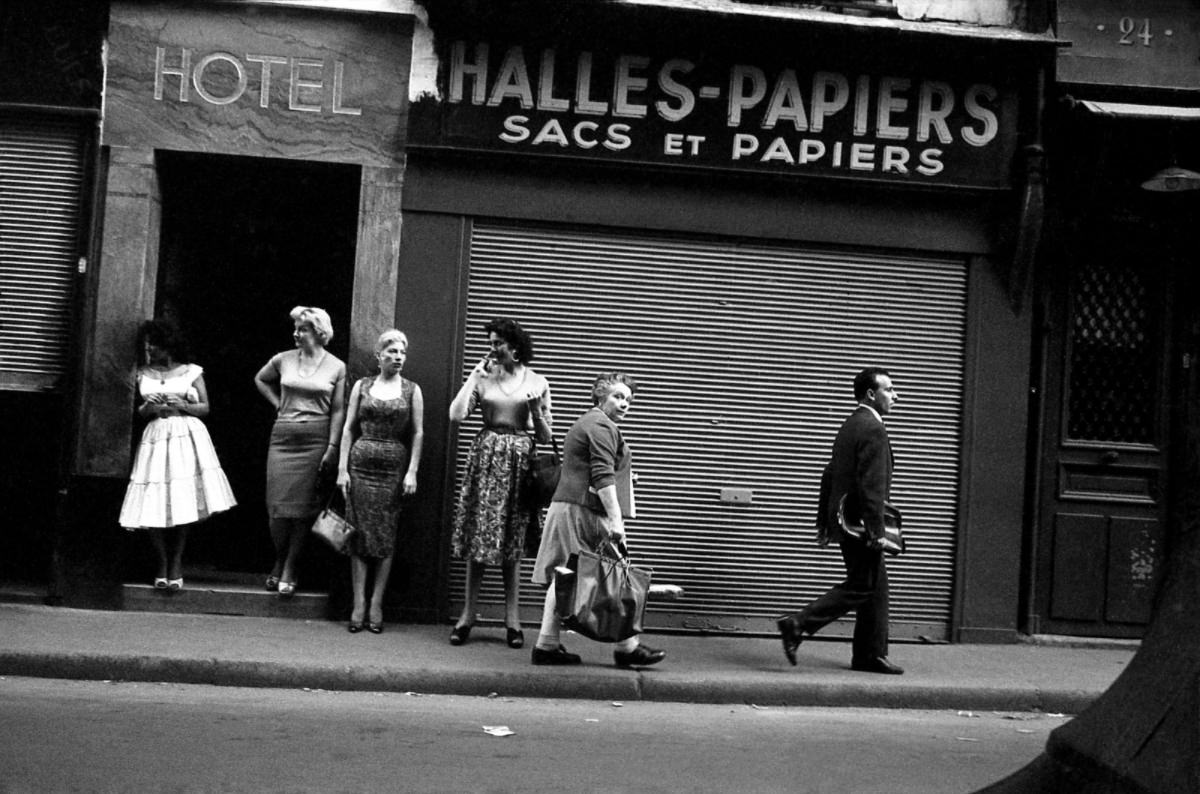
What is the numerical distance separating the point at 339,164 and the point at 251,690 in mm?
4206

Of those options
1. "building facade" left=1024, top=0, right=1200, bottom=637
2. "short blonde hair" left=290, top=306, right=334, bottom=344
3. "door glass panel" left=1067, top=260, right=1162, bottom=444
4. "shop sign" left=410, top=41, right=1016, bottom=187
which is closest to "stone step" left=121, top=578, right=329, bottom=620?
"short blonde hair" left=290, top=306, right=334, bottom=344

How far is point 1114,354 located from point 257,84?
6972mm

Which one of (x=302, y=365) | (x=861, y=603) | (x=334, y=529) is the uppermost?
(x=302, y=365)

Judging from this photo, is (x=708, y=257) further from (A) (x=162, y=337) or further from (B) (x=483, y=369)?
(A) (x=162, y=337)

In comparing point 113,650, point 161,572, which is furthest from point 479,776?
point 161,572

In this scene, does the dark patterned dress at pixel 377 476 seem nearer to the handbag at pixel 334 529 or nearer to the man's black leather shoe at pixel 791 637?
the handbag at pixel 334 529

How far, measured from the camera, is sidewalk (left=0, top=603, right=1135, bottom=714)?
7801 mm

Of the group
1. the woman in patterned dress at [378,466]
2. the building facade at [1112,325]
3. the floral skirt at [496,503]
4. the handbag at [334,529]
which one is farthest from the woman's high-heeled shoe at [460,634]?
the building facade at [1112,325]

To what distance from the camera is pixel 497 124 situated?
33.3ft

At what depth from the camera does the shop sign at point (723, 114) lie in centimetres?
1016

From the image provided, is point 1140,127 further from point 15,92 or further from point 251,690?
point 15,92

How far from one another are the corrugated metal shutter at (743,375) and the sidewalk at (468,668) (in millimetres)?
973

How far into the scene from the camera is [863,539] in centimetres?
871

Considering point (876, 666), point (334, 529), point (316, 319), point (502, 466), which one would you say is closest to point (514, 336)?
point (502, 466)
